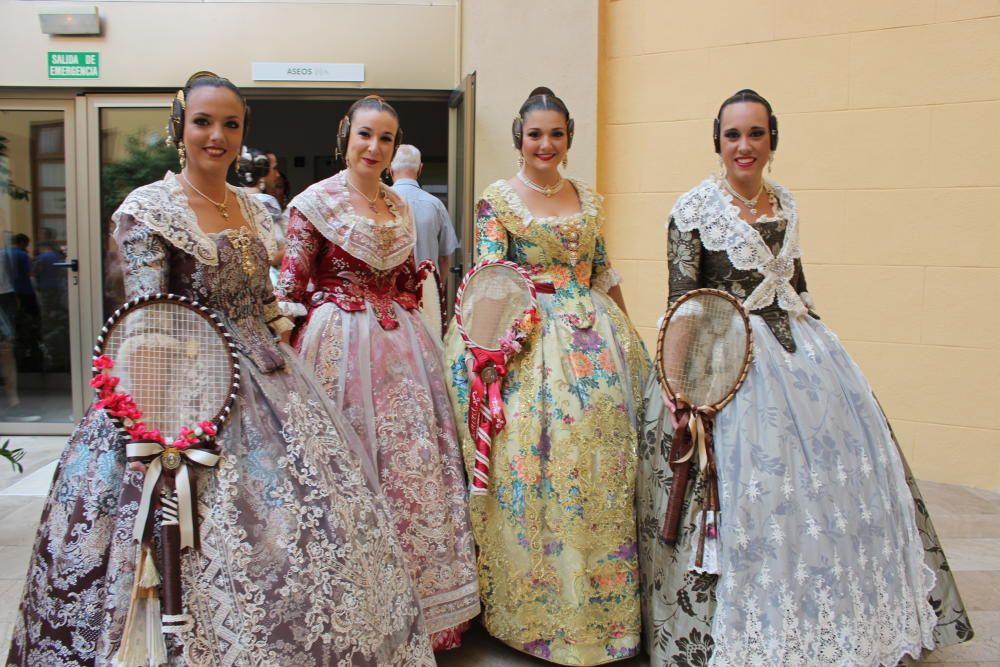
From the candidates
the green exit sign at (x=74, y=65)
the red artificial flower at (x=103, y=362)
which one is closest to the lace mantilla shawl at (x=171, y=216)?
the red artificial flower at (x=103, y=362)

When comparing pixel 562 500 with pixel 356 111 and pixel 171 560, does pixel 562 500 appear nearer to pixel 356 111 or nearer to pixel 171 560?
pixel 171 560

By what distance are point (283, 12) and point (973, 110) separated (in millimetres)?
4220

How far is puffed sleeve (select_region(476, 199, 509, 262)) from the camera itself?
2.73m

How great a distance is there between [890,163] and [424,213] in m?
2.63

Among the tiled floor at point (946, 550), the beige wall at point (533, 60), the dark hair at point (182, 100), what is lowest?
the tiled floor at point (946, 550)

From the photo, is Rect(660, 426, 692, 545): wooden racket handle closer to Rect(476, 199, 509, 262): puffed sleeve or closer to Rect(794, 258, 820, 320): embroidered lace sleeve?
Rect(794, 258, 820, 320): embroidered lace sleeve

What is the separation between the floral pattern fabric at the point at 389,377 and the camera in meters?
2.49

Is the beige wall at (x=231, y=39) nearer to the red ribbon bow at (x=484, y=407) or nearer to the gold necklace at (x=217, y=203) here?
the red ribbon bow at (x=484, y=407)

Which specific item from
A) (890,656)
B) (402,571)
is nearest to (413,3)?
(402,571)

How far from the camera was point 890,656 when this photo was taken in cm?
231

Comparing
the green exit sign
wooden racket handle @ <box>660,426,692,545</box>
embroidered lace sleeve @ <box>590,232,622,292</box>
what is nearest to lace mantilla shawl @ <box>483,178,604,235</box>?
embroidered lace sleeve @ <box>590,232,622,292</box>

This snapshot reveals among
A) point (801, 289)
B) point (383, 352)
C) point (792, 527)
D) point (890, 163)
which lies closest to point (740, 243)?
point (801, 289)

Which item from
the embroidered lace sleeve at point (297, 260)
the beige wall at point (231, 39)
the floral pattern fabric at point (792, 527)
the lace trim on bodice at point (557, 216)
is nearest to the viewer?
the floral pattern fabric at point (792, 527)

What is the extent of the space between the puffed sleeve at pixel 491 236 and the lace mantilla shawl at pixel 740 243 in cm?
57
